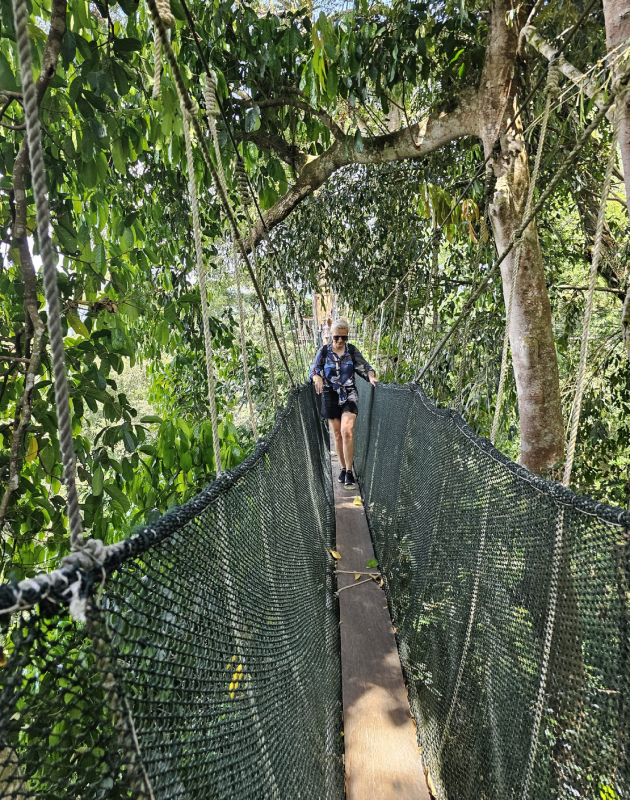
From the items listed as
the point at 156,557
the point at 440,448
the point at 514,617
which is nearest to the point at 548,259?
the point at 440,448

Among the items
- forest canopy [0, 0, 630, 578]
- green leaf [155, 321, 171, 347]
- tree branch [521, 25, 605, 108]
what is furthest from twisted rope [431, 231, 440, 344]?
green leaf [155, 321, 171, 347]

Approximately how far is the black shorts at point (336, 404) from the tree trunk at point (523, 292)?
4.21ft

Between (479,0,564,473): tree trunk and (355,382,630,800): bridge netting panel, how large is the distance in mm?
681

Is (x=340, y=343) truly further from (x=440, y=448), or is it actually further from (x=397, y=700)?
(x=397, y=700)

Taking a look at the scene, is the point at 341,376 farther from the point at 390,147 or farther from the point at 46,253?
the point at 46,253

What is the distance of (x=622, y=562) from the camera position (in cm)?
66

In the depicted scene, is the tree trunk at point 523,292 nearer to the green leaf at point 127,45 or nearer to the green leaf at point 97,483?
the green leaf at point 127,45

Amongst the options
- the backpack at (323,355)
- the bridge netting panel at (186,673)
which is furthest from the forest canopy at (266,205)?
the backpack at (323,355)

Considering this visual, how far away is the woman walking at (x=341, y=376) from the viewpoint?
10.8 ft

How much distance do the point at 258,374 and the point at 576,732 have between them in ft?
11.6

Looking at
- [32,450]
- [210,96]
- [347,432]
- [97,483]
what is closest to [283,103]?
[210,96]

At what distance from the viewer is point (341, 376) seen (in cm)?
334

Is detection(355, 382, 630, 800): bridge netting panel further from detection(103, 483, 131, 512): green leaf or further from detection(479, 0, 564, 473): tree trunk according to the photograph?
detection(103, 483, 131, 512): green leaf

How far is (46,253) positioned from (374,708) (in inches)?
59.5
